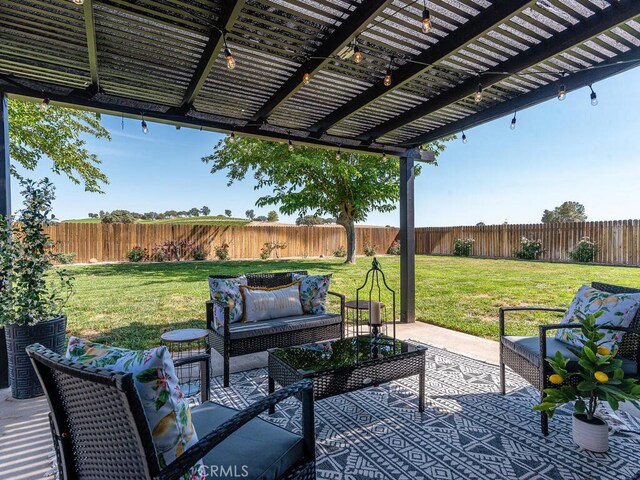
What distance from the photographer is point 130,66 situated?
277 centimetres

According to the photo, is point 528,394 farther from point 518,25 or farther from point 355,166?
point 355,166

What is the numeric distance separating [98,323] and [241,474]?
4545 mm

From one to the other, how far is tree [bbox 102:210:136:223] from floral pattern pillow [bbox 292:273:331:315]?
44.9 feet

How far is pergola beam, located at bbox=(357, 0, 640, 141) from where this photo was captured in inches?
86.4

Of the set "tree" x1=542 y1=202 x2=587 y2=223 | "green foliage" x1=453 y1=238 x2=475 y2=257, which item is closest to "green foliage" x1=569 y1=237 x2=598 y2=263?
"green foliage" x1=453 y1=238 x2=475 y2=257

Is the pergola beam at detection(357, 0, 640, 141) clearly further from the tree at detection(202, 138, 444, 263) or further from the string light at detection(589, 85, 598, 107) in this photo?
the tree at detection(202, 138, 444, 263)

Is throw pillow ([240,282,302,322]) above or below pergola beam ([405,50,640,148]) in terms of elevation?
→ below

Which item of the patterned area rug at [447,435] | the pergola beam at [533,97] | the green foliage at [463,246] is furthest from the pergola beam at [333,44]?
the green foliage at [463,246]

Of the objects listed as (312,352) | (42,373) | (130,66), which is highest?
(130,66)

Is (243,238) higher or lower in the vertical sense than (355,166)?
lower

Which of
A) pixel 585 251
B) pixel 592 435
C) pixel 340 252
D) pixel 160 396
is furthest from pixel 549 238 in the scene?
pixel 160 396

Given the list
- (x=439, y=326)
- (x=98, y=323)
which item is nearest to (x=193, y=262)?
(x=98, y=323)

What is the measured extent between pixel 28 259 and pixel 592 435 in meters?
4.16

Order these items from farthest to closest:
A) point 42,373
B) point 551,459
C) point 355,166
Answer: point 355,166, point 551,459, point 42,373
